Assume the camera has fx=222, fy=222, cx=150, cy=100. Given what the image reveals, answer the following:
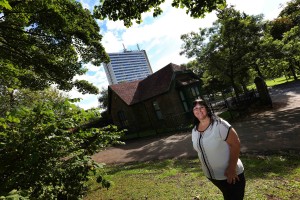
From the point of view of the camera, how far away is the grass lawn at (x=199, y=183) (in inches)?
193

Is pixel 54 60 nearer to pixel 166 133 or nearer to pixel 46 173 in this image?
pixel 46 173

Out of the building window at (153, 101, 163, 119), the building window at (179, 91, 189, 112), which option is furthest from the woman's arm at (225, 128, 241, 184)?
the building window at (153, 101, 163, 119)

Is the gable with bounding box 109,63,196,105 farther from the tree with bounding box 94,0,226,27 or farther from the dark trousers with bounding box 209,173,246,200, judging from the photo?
the dark trousers with bounding box 209,173,246,200

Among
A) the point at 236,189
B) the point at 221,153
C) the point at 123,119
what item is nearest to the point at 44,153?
the point at 221,153

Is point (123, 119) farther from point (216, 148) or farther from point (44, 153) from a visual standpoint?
point (216, 148)

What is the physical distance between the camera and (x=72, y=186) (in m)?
3.14

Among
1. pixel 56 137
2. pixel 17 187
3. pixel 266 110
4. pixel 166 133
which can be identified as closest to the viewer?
pixel 17 187

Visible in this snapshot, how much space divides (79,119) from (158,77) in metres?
20.7

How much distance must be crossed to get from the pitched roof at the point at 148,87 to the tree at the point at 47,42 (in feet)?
36.7

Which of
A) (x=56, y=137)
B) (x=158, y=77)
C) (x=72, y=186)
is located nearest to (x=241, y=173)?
(x=72, y=186)

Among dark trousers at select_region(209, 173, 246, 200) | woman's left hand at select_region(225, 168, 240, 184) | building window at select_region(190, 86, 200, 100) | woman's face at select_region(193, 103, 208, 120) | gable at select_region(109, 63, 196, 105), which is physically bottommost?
dark trousers at select_region(209, 173, 246, 200)

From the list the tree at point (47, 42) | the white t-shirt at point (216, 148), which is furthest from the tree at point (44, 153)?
the tree at point (47, 42)

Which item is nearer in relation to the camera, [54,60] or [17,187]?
[17,187]

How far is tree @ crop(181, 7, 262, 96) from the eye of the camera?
17.7m
